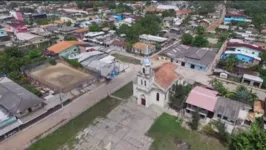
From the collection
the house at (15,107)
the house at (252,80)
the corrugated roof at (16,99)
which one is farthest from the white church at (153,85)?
the house at (252,80)

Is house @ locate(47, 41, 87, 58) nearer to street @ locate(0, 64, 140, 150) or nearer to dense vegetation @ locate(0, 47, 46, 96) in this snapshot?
dense vegetation @ locate(0, 47, 46, 96)

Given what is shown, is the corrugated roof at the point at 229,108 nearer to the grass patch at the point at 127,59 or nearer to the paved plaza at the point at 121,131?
the paved plaza at the point at 121,131

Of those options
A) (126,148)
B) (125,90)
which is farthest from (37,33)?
(126,148)

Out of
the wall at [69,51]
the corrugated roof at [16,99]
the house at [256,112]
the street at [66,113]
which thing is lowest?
the street at [66,113]

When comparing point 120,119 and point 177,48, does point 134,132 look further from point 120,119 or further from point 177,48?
point 177,48

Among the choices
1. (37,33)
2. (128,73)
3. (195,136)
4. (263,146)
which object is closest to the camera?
(263,146)

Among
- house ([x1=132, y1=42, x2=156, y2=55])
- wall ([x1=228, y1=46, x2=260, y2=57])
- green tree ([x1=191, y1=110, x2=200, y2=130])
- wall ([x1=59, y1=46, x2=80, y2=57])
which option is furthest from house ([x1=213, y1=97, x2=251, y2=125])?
wall ([x1=59, y1=46, x2=80, y2=57])

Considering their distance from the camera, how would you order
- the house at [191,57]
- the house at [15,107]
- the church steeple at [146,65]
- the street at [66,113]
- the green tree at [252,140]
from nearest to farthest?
the green tree at [252,140], the street at [66,113], the house at [15,107], the church steeple at [146,65], the house at [191,57]
